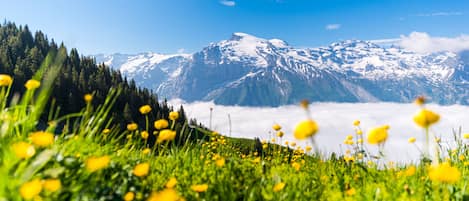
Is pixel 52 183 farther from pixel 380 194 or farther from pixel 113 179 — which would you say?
pixel 380 194

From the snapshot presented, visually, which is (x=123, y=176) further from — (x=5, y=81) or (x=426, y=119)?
(x=426, y=119)

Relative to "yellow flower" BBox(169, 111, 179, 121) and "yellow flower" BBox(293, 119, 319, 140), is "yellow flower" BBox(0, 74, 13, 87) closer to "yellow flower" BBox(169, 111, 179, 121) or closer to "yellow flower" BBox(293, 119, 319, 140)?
"yellow flower" BBox(169, 111, 179, 121)

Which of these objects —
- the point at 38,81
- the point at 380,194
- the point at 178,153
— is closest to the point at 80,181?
the point at 38,81

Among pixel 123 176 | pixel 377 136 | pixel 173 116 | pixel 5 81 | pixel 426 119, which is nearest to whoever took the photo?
pixel 426 119

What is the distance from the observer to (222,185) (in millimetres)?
3869

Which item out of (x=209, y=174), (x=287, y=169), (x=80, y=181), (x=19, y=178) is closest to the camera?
(x=19, y=178)

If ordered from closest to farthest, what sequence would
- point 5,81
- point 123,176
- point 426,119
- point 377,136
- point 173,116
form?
1. point 426,119
2. point 377,136
3. point 123,176
4. point 5,81
5. point 173,116

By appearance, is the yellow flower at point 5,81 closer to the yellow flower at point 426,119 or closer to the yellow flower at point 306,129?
the yellow flower at point 306,129

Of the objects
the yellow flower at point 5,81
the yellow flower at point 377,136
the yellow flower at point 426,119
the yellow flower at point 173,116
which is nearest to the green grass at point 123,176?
the yellow flower at point 5,81

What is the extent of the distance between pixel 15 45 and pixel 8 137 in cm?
17837

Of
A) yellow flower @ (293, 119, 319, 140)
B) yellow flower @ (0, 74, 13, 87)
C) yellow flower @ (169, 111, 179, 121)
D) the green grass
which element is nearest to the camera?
yellow flower @ (293, 119, 319, 140)

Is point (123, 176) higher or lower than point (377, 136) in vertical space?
lower

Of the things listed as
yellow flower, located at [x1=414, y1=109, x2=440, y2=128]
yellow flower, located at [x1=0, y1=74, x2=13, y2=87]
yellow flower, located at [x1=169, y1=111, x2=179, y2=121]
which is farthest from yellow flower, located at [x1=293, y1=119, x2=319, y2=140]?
yellow flower, located at [x1=0, y1=74, x2=13, y2=87]

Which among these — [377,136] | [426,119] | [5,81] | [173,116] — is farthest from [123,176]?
[426,119]
